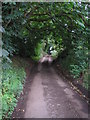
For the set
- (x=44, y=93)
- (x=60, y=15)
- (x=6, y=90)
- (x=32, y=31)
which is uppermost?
(x=60, y=15)

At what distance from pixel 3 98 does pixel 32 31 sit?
7480mm

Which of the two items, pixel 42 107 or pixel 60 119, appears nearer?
pixel 60 119

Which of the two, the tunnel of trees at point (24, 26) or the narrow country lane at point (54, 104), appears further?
the narrow country lane at point (54, 104)

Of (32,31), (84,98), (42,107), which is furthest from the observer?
(32,31)

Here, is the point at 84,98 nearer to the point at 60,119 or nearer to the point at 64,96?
the point at 64,96

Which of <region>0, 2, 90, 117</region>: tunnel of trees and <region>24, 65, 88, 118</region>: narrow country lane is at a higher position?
<region>0, 2, 90, 117</region>: tunnel of trees

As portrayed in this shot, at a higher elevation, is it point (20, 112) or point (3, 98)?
point (3, 98)

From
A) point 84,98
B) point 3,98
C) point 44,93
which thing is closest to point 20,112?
point 3,98

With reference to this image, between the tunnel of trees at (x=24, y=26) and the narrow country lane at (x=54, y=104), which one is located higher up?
the tunnel of trees at (x=24, y=26)

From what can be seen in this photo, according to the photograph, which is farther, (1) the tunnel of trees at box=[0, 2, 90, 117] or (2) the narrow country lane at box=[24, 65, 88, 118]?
(2) the narrow country lane at box=[24, 65, 88, 118]

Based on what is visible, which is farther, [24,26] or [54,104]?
[24,26]

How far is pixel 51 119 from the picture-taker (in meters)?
4.46

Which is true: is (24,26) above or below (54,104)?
above

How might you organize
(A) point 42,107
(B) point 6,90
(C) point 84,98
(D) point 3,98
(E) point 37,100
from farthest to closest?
(C) point 84,98
(E) point 37,100
(A) point 42,107
(B) point 6,90
(D) point 3,98
